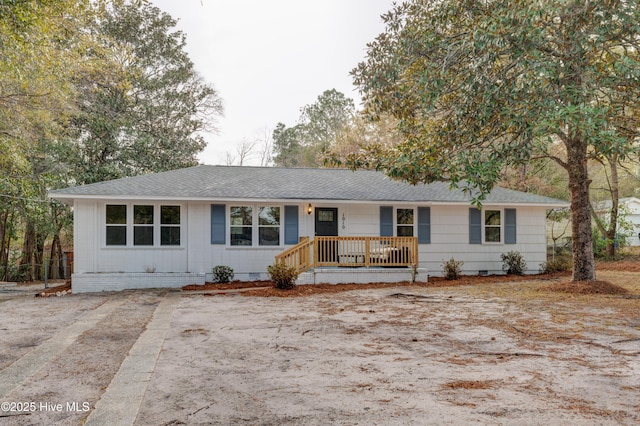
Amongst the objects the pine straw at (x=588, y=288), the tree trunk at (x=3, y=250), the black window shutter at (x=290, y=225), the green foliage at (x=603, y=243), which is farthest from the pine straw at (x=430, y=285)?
the tree trunk at (x=3, y=250)

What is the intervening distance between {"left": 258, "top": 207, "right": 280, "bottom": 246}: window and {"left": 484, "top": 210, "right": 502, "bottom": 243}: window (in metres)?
6.96

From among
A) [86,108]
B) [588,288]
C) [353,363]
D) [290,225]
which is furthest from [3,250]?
[588,288]

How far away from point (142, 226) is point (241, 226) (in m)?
2.83

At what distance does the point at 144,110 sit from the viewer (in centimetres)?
2288

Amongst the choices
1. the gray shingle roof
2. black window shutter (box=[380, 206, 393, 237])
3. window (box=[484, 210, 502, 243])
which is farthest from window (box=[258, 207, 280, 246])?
window (box=[484, 210, 502, 243])

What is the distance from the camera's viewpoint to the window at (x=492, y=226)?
16.2 metres

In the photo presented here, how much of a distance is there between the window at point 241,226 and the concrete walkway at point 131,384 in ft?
23.5

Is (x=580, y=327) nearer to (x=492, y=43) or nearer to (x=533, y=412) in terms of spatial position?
(x=533, y=412)

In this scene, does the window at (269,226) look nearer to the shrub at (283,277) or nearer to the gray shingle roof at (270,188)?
the gray shingle roof at (270,188)

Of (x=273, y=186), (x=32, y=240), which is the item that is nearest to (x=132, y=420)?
(x=273, y=186)

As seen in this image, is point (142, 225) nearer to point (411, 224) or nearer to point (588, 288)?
point (411, 224)

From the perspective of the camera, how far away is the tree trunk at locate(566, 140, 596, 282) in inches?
467

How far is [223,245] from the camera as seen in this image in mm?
14422

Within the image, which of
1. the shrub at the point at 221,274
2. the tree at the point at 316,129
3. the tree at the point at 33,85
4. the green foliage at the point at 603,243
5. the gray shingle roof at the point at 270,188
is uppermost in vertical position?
the tree at the point at 316,129
